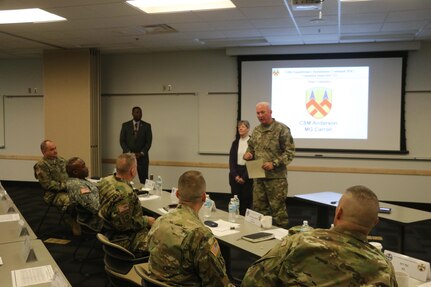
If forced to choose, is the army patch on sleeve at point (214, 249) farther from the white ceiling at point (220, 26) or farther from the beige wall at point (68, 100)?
the beige wall at point (68, 100)

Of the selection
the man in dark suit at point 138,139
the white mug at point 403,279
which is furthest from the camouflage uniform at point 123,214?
the man in dark suit at point 138,139

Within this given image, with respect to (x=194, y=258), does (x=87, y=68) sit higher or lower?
higher

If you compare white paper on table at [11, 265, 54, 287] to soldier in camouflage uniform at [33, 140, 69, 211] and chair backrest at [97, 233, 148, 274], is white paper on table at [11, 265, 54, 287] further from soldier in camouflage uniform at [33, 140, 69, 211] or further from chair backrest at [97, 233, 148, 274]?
soldier in camouflage uniform at [33, 140, 69, 211]

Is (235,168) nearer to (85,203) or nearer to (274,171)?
(274,171)

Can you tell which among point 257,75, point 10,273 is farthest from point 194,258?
point 257,75

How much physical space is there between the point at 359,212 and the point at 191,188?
0.92 m

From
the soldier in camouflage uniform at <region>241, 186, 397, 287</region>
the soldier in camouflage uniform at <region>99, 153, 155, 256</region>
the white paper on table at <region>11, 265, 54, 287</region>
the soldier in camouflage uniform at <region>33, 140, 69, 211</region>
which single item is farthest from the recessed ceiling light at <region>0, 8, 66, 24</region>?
the soldier in camouflage uniform at <region>241, 186, 397, 287</region>

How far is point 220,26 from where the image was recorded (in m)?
5.61

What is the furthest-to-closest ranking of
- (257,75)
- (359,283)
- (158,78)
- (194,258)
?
(158,78) → (257,75) → (194,258) → (359,283)

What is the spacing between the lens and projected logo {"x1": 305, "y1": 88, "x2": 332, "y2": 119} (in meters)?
7.01

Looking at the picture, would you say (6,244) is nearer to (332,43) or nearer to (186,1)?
(186,1)

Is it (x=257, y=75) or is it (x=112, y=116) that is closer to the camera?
(x=257, y=75)

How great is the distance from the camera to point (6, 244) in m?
2.54

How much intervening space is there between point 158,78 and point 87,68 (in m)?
1.34
